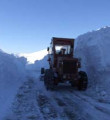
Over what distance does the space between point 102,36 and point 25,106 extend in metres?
11.8

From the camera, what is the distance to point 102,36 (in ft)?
68.1

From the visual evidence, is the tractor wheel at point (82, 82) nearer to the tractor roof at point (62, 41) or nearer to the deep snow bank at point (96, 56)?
the deep snow bank at point (96, 56)

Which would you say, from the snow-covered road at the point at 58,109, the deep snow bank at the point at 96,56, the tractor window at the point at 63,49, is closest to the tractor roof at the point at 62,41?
the tractor window at the point at 63,49

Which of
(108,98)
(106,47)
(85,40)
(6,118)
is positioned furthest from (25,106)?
(85,40)

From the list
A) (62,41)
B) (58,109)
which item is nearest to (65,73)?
(62,41)

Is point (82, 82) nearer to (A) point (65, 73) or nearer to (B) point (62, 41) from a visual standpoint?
(A) point (65, 73)

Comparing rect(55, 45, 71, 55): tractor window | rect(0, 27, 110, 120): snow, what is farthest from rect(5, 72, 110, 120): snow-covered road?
rect(55, 45, 71, 55): tractor window

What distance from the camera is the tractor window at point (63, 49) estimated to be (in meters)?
17.5

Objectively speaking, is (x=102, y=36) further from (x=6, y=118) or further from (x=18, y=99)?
(x=6, y=118)

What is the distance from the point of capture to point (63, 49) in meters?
17.5

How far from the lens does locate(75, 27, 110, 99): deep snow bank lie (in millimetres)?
16686

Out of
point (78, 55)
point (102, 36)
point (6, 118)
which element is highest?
point (102, 36)

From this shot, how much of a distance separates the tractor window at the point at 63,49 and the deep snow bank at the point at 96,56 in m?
2.41

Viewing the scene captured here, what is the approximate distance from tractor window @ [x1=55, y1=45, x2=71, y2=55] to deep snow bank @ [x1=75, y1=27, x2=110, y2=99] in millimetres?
2407
